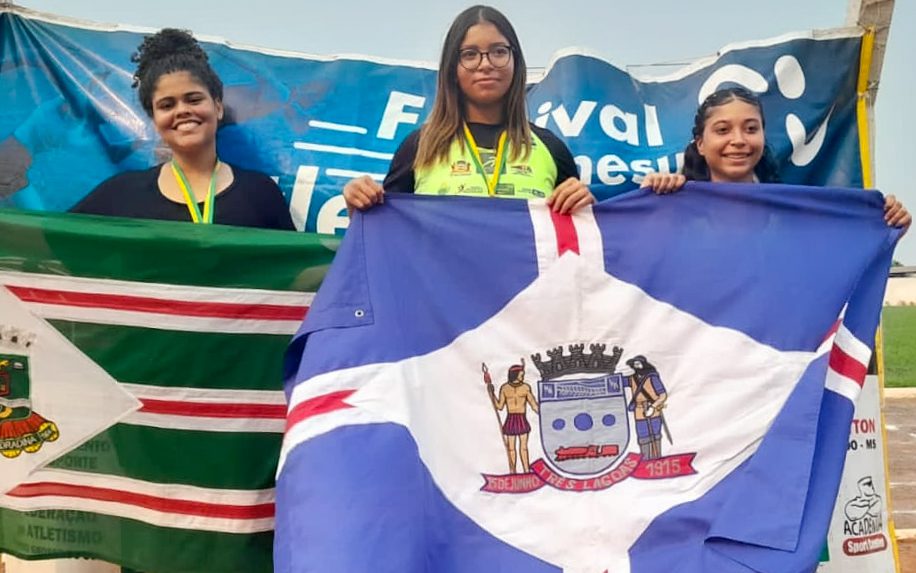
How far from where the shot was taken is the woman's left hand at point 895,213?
9.82ft

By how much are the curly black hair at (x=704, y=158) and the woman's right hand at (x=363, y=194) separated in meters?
1.40

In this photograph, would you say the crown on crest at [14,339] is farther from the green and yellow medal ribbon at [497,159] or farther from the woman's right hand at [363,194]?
the green and yellow medal ribbon at [497,159]

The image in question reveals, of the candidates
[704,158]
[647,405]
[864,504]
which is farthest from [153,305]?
[864,504]

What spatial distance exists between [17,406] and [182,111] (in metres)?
1.23

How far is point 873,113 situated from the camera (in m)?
4.15

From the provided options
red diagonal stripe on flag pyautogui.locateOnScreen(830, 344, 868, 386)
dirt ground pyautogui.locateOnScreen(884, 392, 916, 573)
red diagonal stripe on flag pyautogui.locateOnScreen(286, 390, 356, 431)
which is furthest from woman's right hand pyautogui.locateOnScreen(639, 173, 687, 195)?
dirt ground pyautogui.locateOnScreen(884, 392, 916, 573)

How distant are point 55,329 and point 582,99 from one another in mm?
2719


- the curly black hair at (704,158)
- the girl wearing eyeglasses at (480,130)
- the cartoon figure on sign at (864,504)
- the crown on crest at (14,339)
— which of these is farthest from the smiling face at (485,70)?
the cartoon figure on sign at (864,504)

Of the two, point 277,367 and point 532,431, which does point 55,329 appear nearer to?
point 277,367

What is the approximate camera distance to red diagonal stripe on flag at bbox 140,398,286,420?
9.67 feet

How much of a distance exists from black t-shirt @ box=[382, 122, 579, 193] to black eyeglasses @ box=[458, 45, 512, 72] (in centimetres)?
22

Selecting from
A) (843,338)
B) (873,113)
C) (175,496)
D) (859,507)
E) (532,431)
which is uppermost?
(873,113)

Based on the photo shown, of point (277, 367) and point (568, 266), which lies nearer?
point (568, 266)

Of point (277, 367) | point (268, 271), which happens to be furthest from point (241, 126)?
point (277, 367)
